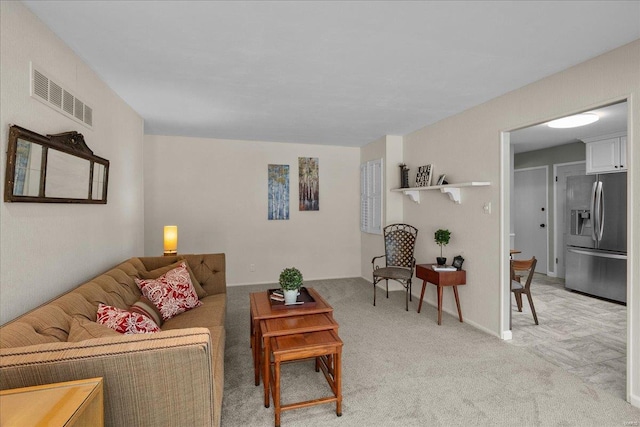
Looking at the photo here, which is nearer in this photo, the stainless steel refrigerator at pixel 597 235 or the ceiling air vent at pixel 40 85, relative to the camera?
the ceiling air vent at pixel 40 85

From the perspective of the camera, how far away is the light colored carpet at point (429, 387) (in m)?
2.04

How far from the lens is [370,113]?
3854 mm

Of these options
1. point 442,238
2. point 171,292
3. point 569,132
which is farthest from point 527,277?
point 171,292

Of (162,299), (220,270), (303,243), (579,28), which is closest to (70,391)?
(162,299)

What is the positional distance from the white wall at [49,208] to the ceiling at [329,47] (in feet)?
0.49

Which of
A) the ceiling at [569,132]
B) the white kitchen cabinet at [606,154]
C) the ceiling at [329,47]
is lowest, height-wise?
the white kitchen cabinet at [606,154]

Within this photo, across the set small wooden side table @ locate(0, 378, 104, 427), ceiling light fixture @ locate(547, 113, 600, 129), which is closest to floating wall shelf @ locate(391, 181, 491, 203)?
ceiling light fixture @ locate(547, 113, 600, 129)

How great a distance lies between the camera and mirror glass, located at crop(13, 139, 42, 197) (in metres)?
1.73

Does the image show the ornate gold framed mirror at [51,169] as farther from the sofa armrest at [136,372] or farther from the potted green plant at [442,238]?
the potted green plant at [442,238]

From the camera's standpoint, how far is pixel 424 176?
14.4ft

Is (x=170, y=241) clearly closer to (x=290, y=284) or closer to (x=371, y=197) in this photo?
(x=290, y=284)

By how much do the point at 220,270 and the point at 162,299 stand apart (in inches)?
34.4

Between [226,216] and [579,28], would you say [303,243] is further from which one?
[579,28]

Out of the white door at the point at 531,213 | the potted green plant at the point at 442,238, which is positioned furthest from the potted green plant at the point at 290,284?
the white door at the point at 531,213
